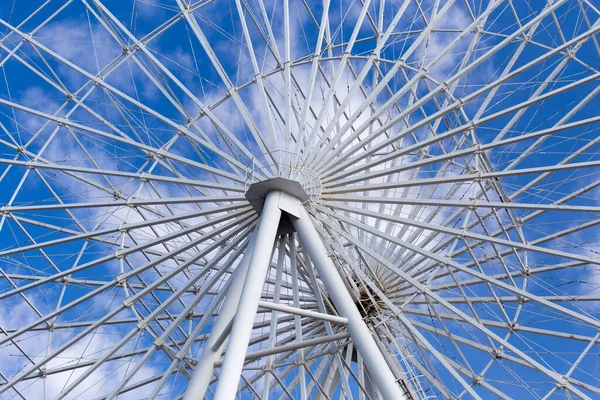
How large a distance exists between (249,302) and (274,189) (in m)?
4.74

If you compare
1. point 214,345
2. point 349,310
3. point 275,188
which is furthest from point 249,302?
point 275,188

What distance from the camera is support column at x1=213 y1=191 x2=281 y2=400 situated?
56.2 feet

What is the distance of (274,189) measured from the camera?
74.5 feet

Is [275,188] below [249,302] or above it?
above

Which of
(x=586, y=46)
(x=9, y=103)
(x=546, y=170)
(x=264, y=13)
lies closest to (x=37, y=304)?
(x=9, y=103)

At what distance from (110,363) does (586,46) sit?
2294 centimetres

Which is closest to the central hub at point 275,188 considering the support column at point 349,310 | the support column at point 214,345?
the support column at point 349,310

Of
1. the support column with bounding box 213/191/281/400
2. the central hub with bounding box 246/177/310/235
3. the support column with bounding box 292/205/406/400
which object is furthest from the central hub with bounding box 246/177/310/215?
the support column with bounding box 292/205/406/400

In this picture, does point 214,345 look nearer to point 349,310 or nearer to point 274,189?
point 349,310

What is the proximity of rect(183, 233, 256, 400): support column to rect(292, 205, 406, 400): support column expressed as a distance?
67.6 inches

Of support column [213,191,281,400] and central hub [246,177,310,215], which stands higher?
central hub [246,177,310,215]

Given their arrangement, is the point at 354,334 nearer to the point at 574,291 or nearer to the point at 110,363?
the point at 574,291

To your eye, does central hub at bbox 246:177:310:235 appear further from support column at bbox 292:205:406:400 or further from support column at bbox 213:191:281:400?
support column at bbox 292:205:406:400

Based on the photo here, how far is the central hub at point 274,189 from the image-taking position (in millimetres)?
22500
